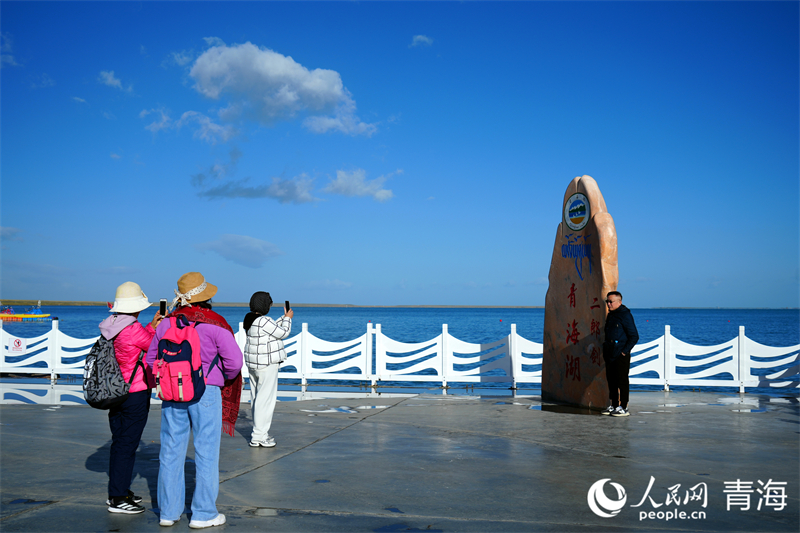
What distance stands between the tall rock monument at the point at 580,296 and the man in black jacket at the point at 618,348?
0.28 m

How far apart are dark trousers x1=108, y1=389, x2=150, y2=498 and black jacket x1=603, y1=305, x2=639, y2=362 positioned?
669 cm

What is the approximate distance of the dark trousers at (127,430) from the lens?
4848 mm

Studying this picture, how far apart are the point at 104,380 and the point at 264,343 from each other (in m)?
2.61

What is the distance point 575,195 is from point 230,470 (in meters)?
7.41

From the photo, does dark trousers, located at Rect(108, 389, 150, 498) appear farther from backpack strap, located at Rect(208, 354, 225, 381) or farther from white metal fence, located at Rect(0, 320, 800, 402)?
white metal fence, located at Rect(0, 320, 800, 402)

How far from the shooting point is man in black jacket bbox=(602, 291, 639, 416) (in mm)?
9234

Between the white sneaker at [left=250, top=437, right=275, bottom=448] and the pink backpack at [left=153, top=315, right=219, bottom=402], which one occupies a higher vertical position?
the pink backpack at [left=153, top=315, right=219, bottom=402]

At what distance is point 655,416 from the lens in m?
9.52

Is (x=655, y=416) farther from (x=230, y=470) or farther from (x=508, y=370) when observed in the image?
(x=230, y=470)

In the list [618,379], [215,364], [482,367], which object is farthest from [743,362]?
[215,364]

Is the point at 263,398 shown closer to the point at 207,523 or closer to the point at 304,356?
the point at 207,523

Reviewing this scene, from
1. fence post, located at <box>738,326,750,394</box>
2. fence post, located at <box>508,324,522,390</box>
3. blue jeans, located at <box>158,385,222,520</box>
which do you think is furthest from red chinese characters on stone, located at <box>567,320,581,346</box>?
blue jeans, located at <box>158,385,222,520</box>

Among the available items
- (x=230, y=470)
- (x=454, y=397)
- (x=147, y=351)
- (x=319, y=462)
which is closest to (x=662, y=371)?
(x=454, y=397)

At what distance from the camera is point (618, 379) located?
31.1 ft
